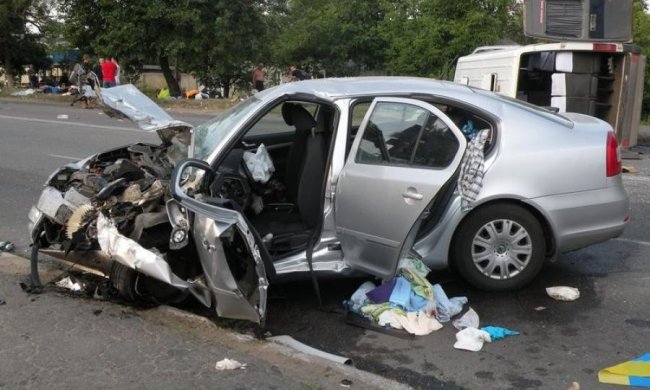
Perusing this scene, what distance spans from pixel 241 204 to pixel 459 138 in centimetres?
156

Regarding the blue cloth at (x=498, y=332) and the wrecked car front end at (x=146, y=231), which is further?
the blue cloth at (x=498, y=332)

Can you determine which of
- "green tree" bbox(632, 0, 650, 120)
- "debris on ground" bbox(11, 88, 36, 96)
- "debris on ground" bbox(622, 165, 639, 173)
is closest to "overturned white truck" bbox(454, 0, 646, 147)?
"debris on ground" bbox(622, 165, 639, 173)

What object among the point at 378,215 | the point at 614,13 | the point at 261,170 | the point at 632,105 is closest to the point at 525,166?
the point at 378,215

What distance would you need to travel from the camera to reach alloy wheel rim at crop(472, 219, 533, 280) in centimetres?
459

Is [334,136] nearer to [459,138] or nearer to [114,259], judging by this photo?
[459,138]

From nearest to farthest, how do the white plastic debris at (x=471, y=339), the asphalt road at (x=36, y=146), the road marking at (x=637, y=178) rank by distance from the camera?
the white plastic debris at (x=471, y=339), the asphalt road at (x=36, y=146), the road marking at (x=637, y=178)

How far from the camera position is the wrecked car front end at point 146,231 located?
384 centimetres

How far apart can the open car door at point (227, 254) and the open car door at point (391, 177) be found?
74 centimetres

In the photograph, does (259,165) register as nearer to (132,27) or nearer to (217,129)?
(217,129)

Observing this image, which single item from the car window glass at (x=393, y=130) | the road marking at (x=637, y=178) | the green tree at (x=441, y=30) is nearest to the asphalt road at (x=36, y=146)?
the car window glass at (x=393, y=130)

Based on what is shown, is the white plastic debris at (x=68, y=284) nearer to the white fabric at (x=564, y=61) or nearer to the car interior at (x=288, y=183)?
the car interior at (x=288, y=183)

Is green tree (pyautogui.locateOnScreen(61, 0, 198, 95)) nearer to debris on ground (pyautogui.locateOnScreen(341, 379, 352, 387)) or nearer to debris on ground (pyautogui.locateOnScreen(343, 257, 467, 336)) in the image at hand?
debris on ground (pyautogui.locateOnScreen(343, 257, 467, 336))

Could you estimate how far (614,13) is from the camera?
12.0 metres

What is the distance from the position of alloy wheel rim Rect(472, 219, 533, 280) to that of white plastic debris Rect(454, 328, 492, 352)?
2.19 ft
